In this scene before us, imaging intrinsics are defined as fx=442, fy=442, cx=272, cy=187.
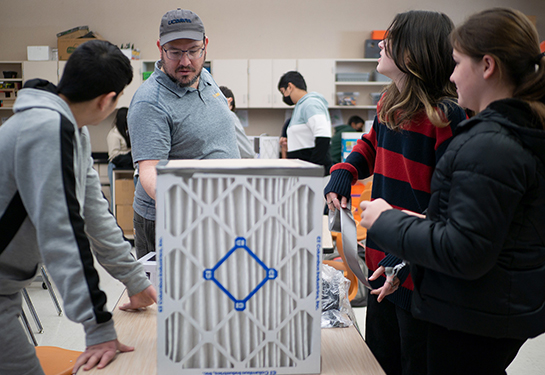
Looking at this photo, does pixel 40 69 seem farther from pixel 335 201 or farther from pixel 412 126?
pixel 412 126

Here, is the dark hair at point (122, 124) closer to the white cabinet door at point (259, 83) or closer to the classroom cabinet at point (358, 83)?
the white cabinet door at point (259, 83)

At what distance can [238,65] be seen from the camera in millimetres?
6000

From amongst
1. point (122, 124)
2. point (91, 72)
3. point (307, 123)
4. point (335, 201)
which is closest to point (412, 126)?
point (335, 201)

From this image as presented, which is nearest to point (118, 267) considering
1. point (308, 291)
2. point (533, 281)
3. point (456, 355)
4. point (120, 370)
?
point (120, 370)

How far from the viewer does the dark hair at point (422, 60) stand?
3.65 feet

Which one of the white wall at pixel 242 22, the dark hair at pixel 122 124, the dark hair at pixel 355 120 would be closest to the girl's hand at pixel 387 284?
the dark hair at pixel 122 124

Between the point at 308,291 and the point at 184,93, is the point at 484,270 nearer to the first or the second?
the point at 308,291

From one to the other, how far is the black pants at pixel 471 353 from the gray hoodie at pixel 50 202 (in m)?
0.66

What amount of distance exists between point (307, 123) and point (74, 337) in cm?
263

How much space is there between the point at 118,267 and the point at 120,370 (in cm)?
24

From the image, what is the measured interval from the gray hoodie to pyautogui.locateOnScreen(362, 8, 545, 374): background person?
54 cm

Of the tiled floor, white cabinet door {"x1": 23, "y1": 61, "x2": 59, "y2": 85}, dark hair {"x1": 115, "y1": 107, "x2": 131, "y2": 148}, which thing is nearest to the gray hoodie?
the tiled floor

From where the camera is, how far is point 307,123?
4191 mm

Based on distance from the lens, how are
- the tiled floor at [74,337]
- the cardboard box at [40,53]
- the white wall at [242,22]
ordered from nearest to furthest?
the tiled floor at [74,337] < the cardboard box at [40,53] < the white wall at [242,22]
